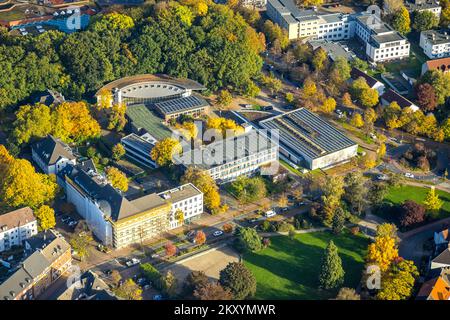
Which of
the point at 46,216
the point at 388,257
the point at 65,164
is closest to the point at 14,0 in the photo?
the point at 65,164

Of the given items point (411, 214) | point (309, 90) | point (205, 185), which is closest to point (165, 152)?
point (205, 185)

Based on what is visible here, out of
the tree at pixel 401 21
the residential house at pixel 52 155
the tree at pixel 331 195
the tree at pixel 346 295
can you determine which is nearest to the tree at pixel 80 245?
the residential house at pixel 52 155

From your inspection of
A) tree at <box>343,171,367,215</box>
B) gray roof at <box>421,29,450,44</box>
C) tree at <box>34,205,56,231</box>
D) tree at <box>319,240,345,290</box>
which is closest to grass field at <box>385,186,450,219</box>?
tree at <box>343,171,367,215</box>

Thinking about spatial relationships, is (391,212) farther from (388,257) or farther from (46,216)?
(46,216)

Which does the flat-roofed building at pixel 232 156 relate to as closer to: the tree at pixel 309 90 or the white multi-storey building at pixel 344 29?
the tree at pixel 309 90

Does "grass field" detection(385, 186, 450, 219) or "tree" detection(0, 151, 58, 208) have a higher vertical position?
"tree" detection(0, 151, 58, 208)

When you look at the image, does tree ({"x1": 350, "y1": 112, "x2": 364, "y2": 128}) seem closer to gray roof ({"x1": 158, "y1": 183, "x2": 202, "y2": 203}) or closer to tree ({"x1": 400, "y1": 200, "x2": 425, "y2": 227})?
tree ({"x1": 400, "y1": 200, "x2": 425, "y2": 227})
